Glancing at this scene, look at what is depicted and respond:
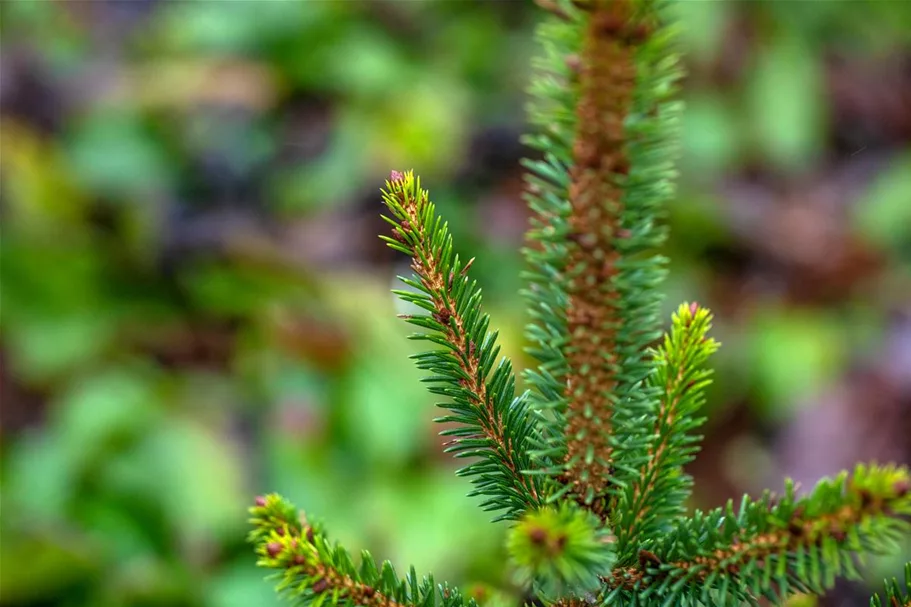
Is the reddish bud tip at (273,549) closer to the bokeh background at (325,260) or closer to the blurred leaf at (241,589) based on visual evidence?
A: the bokeh background at (325,260)

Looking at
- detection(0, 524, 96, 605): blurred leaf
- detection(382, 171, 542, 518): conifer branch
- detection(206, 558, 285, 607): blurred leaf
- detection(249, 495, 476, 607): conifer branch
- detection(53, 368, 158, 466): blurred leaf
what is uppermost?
detection(53, 368, 158, 466): blurred leaf

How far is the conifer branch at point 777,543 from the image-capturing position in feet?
1.57

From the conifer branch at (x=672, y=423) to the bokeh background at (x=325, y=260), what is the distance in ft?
5.03

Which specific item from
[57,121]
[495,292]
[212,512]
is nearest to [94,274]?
[57,121]

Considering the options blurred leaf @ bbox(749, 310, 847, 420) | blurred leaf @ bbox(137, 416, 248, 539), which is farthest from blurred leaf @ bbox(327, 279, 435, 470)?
blurred leaf @ bbox(749, 310, 847, 420)

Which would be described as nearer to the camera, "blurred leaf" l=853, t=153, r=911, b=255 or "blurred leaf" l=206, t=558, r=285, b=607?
"blurred leaf" l=206, t=558, r=285, b=607

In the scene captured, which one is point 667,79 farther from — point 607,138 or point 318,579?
point 318,579

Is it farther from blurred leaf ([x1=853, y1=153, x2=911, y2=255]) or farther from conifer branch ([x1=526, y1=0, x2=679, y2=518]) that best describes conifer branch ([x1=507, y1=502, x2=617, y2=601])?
blurred leaf ([x1=853, y1=153, x2=911, y2=255])

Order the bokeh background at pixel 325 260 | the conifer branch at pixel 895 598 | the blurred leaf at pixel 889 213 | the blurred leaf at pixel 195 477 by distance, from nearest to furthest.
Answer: the conifer branch at pixel 895 598 → the blurred leaf at pixel 195 477 → the bokeh background at pixel 325 260 → the blurred leaf at pixel 889 213

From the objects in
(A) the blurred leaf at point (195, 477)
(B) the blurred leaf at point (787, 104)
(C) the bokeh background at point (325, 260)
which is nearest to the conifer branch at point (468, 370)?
(C) the bokeh background at point (325, 260)

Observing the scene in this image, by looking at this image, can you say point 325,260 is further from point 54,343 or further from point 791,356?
point 791,356

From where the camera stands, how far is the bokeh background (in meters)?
2.47

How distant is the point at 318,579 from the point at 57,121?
3648mm

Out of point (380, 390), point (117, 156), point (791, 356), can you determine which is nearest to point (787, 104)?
point (791, 356)
